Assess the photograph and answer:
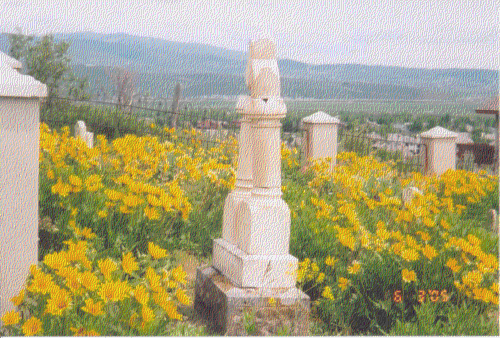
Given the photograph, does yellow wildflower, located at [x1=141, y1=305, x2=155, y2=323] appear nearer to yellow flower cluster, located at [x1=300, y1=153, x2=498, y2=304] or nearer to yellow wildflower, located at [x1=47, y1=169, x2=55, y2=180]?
yellow flower cluster, located at [x1=300, y1=153, x2=498, y2=304]

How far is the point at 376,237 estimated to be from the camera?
362 cm

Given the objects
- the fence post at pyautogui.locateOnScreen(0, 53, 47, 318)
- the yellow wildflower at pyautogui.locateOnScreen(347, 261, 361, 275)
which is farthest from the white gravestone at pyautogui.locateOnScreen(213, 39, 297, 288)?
the fence post at pyautogui.locateOnScreen(0, 53, 47, 318)

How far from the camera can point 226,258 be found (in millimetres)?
3430

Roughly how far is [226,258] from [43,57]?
39.5 ft

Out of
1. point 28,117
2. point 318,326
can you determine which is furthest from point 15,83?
point 318,326

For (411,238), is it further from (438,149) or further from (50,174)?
(438,149)

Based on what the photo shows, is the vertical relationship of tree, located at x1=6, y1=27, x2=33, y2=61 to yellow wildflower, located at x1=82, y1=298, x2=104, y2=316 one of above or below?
above

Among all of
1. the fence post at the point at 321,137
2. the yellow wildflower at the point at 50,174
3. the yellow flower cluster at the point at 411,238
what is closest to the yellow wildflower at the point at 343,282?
the yellow flower cluster at the point at 411,238

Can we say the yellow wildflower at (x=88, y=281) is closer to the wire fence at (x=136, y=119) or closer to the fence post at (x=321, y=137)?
the fence post at (x=321, y=137)

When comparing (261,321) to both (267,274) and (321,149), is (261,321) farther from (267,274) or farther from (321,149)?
(321,149)

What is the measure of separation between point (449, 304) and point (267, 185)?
117cm

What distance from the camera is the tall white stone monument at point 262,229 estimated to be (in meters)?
3.15
